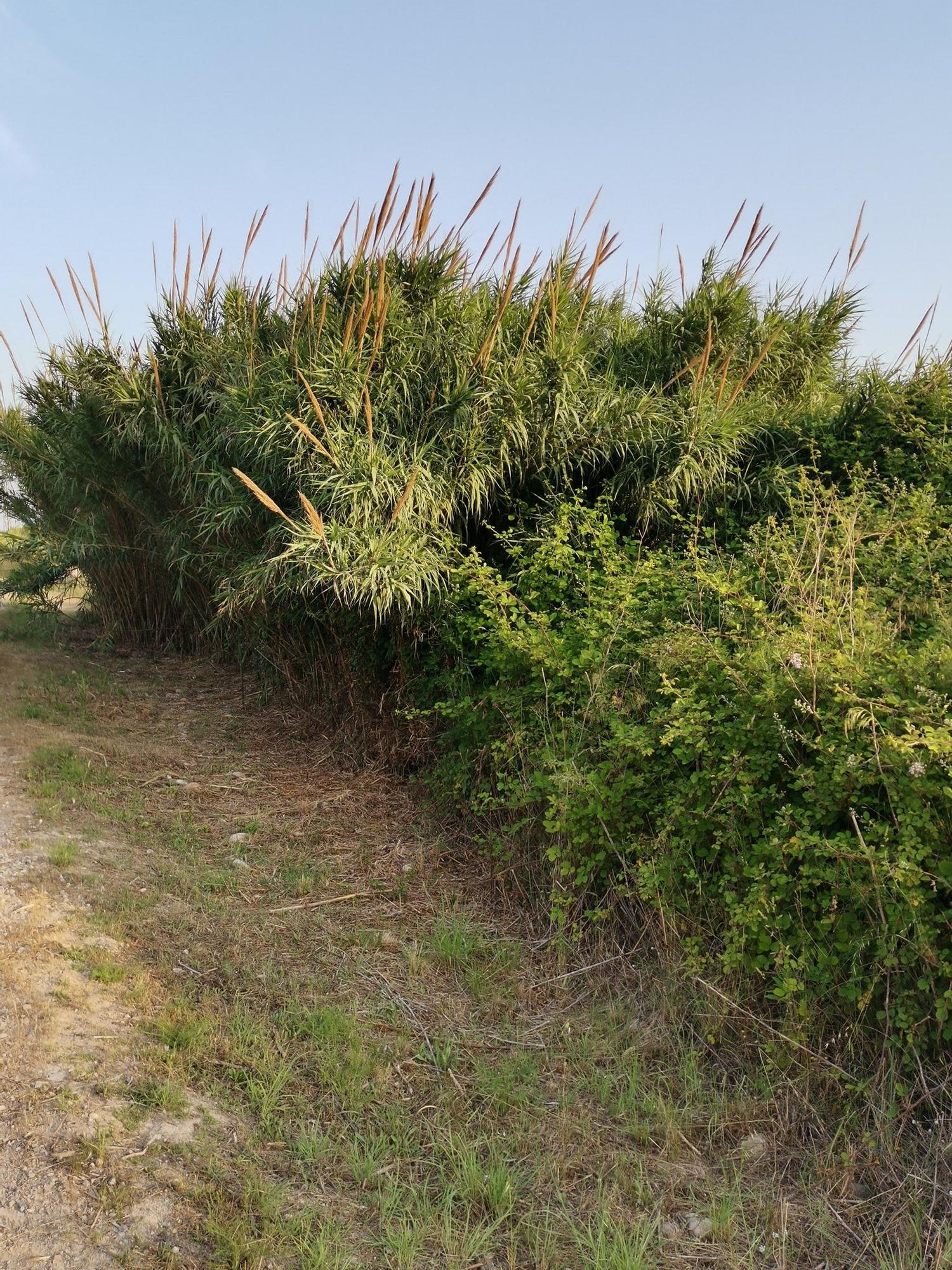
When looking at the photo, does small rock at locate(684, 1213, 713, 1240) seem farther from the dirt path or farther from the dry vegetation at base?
the dirt path

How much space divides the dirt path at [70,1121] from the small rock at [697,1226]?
1.12 m

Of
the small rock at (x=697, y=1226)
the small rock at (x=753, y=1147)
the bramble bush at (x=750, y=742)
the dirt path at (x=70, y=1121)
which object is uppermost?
the bramble bush at (x=750, y=742)

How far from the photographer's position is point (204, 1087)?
247 cm

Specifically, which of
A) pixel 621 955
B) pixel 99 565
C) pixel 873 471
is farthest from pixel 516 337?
pixel 99 565

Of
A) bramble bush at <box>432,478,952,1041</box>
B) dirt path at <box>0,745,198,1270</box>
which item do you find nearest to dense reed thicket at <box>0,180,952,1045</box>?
bramble bush at <box>432,478,952,1041</box>

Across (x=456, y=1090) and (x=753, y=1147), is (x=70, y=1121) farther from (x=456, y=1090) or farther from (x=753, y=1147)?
(x=753, y=1147)

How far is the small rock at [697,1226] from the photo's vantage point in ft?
6.89

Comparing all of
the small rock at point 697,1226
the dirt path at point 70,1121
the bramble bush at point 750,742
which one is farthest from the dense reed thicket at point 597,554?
the dirt path at point 70,1121

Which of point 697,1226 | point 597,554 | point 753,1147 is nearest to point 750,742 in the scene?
point 753,1147

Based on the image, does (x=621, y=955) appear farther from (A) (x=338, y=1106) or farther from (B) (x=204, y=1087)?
(B) (x=204, y=1087)

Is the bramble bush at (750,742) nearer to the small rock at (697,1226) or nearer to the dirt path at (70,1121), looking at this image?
the small rock at (697,1226)

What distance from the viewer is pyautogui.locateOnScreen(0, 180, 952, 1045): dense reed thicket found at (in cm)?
255

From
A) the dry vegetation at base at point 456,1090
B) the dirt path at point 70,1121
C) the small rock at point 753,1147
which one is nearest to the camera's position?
the dirt path at point 70,1121

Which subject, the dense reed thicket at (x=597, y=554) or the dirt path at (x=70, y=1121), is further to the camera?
the dense reed thicket at (x=597, y=554)
